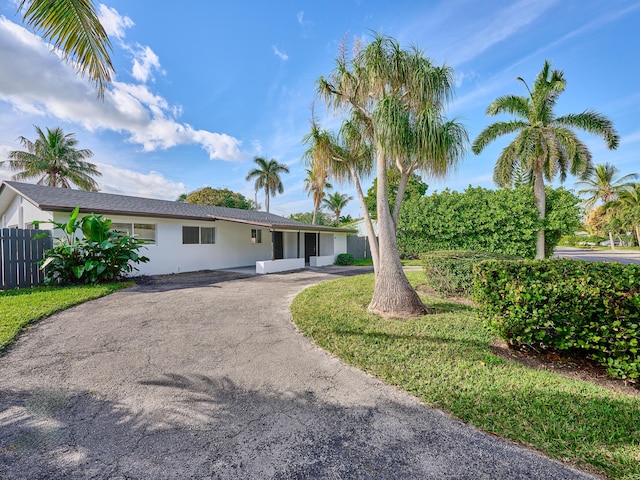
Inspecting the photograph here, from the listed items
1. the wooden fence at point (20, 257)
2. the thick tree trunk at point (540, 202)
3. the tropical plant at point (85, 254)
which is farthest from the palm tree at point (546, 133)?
the wooden fence at point (20, 257)

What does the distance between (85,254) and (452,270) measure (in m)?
10.7

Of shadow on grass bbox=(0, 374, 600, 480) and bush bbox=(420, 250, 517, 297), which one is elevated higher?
bush bbox=(420, 250, 517, 297)

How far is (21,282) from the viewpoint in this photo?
7.63m

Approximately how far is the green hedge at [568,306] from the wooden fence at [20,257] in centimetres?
1147

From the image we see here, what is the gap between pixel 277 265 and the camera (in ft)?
41.2

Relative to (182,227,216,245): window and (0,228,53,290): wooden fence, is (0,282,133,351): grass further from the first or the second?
(182,227,216,245): window

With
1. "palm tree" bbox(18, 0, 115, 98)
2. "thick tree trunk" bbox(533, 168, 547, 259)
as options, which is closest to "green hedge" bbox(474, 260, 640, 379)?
"palm tree" bbox(18, 0, 115, 98)

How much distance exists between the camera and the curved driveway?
6.00 feet

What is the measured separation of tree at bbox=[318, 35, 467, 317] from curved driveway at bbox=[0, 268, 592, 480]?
2.44 meters

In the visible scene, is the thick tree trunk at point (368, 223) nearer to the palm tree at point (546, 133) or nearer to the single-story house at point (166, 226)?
the single-story house at point (166, 226)

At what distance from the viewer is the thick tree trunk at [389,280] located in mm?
5328

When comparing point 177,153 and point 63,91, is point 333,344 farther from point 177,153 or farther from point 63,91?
point 177,153

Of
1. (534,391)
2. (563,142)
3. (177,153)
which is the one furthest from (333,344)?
(177,153)

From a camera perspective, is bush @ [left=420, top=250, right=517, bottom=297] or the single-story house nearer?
bush @ [left=420, top=250, right=517, bottom=297]
